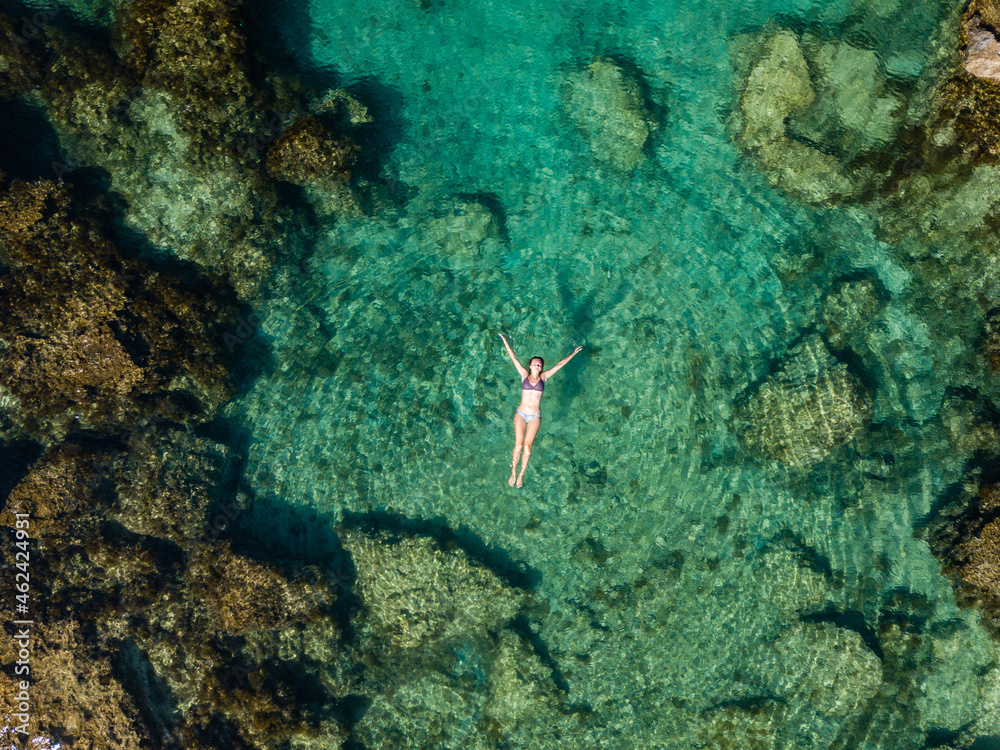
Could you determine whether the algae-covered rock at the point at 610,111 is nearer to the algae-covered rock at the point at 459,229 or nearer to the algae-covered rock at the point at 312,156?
the algae-covered rock at the point at 459,229

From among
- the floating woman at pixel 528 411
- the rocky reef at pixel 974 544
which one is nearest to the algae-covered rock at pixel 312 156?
the floating woman at pixel 528 411

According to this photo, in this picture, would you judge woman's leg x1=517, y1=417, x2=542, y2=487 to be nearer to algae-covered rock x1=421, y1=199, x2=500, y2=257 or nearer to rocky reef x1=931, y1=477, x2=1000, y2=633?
algae-covered rock x1=421, y1=199, x2=500, y2=257

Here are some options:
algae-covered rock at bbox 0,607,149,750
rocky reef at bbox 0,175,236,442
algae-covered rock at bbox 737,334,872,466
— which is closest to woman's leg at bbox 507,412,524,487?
algae-covered rock at bbox 737,334,872,466

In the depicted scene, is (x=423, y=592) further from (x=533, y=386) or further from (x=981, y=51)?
(x=981, y=51)

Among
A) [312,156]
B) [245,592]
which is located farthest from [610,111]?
[245,592]

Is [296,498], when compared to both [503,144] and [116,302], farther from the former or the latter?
[503,144]

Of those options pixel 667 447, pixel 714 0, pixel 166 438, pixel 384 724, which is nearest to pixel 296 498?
pixel 166 438
